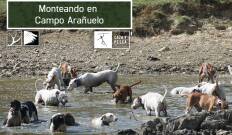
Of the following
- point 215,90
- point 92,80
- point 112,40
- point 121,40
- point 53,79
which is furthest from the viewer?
point 121,40

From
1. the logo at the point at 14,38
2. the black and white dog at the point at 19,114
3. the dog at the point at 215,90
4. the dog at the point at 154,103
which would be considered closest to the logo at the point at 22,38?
the logo at the point at 14,38

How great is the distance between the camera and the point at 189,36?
151ft

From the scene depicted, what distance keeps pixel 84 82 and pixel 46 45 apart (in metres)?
14.7

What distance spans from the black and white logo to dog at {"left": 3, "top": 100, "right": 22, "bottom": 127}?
2273 cm

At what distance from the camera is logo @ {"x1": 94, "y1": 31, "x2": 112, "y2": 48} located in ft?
147

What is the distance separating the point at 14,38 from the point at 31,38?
194cm

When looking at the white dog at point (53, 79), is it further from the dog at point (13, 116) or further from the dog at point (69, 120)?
the dog at point (69, 120)

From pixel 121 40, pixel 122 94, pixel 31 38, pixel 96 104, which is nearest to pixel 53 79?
pixel 96 104

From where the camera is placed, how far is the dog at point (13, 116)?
22.1 m

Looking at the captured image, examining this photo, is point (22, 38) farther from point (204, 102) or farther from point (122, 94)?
point (204, 102)

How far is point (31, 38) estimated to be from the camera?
4847 centimetres

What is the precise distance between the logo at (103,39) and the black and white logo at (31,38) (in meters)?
3.22

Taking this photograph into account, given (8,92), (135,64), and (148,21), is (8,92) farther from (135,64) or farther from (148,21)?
(148,21)

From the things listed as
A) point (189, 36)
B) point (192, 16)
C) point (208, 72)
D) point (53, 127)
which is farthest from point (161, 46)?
point (53, 127)
